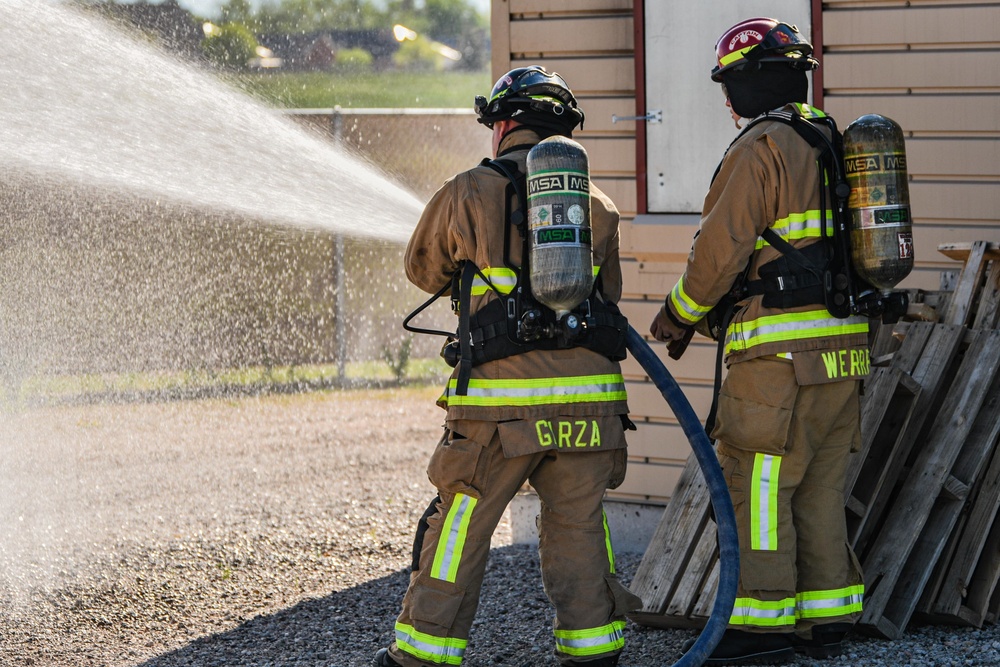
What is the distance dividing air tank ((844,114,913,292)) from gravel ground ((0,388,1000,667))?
4.50ft

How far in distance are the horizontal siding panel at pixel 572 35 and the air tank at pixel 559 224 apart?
2.28 meters

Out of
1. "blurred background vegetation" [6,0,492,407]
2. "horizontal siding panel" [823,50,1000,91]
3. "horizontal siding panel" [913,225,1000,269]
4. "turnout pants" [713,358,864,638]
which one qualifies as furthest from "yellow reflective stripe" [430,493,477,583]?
"blurred background vegetation" [6,0,492,407]

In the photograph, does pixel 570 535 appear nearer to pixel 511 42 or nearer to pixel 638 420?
pixel 638 420

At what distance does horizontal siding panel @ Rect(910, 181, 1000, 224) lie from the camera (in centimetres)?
511

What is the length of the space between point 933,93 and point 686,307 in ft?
6.59

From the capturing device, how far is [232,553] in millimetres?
5871

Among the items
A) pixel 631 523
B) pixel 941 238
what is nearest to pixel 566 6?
pixel 941 238

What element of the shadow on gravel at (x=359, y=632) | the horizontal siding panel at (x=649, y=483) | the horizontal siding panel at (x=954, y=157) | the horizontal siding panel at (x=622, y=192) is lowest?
the shadow on gravel at (x=359, y=632)

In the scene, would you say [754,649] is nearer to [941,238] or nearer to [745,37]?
[745,37]

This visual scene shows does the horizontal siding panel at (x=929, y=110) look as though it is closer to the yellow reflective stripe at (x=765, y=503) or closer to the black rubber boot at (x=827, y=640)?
the yellow reflective stripe at (x=765, y=503)

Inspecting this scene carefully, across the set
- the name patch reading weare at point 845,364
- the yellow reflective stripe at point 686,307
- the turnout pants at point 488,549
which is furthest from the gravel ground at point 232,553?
the yellow reflective stripe at point 686,307

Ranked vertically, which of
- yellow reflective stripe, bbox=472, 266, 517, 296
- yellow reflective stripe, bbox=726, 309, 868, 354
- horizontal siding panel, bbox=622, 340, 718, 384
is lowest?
horizontal siding panel, bbox=622, 340, 718, 384

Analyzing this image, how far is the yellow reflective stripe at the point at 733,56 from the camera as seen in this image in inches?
154

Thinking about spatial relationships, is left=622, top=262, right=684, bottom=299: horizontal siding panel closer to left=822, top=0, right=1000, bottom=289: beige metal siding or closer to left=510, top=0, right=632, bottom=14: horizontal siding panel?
left=822, top=0, right=1000, bottom=289: beige metal siding
